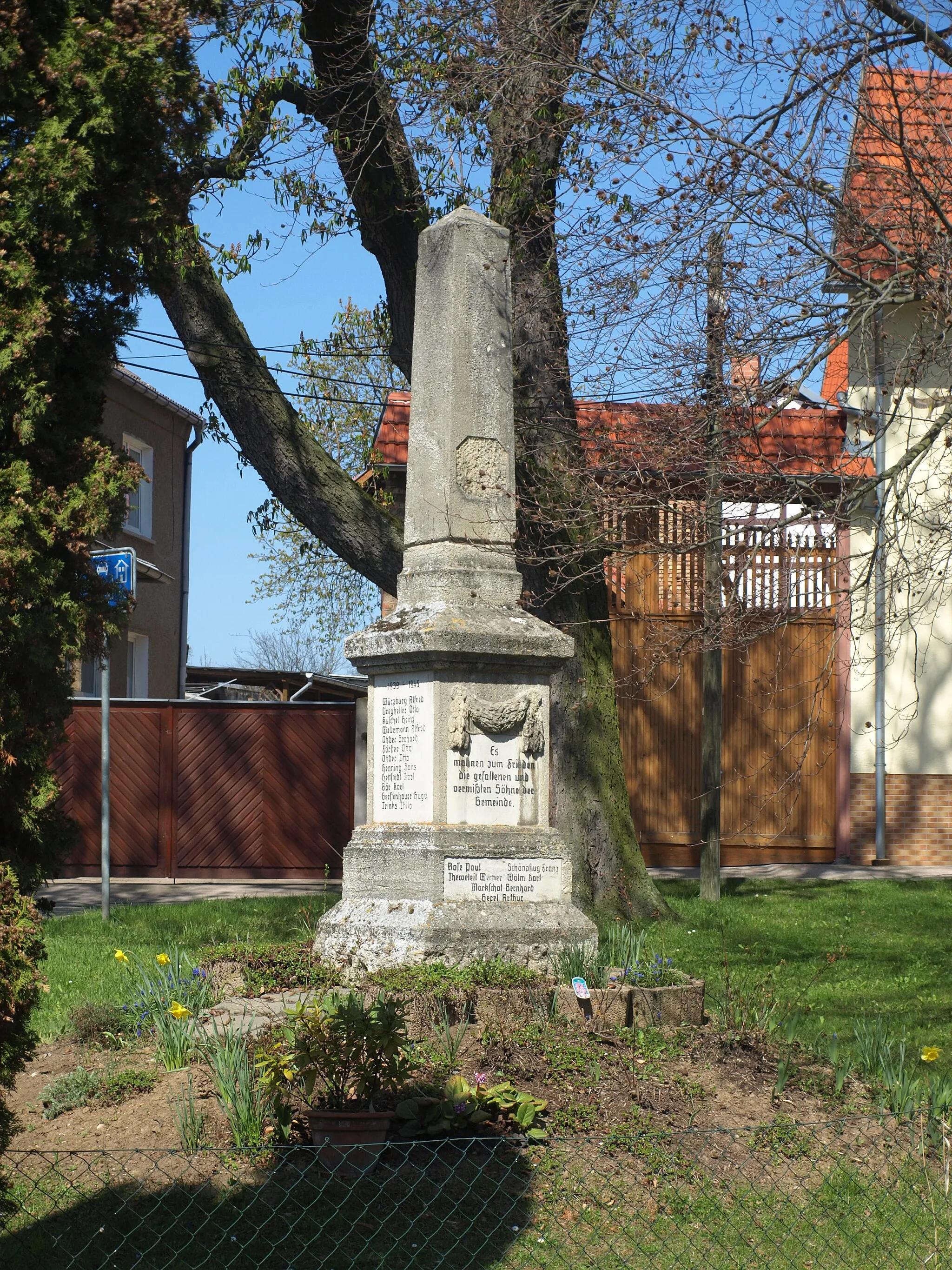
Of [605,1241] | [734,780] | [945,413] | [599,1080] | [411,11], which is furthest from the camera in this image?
[734,780]

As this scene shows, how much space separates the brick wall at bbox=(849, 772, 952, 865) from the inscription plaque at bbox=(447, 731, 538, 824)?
1117cm

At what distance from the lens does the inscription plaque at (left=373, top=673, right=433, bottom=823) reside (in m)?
7.62

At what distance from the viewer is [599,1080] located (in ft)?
19.7

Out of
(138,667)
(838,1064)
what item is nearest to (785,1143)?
(838,1064)

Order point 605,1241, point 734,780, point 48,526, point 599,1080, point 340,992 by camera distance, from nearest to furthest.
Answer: point 48,526 → point 605,1241 → point 599,1080 → point 340,992 → point 734,780

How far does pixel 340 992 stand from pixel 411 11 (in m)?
7.36

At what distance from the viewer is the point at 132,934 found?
1086cm

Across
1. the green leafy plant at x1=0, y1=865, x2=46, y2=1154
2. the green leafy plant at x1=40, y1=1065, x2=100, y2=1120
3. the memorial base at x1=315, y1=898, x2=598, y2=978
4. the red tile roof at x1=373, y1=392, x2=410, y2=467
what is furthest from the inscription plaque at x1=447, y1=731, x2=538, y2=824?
the red tile roof at x1=373, y1=392, x2=410, y2=467

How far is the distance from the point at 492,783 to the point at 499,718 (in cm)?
37

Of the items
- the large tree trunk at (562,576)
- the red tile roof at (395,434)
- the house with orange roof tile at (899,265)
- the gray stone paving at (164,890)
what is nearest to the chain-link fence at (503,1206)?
the house with orange roof tile at (899,265)

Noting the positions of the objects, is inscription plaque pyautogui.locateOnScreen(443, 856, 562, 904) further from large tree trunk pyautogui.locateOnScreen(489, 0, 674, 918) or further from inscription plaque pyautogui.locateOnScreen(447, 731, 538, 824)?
large tree trunk pyautogui.locateOnScreen(489, 0, 674, 918)

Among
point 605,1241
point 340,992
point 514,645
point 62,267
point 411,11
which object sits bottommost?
point 605,1241

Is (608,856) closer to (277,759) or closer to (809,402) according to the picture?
(809,402)

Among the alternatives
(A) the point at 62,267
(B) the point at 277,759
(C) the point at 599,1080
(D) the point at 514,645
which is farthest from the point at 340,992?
(B) the point at 277,759
